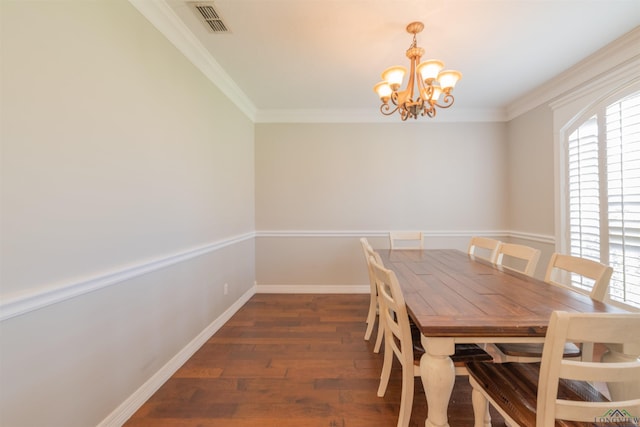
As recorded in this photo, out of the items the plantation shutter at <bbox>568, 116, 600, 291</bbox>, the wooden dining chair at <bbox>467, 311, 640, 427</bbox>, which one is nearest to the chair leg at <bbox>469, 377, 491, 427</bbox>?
the wooden dining chair at <bbox>467, 311, 640, 427</bbox>

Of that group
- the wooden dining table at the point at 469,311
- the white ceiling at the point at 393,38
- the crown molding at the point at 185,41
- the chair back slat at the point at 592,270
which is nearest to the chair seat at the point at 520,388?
the wooden dining table at the point at 469,311

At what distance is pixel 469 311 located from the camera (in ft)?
3.84

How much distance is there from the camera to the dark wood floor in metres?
1.49

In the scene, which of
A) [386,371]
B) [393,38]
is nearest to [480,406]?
[386,371]

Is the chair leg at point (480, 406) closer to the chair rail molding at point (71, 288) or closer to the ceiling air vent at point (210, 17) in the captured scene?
the chair rail molding at point (71, 288)

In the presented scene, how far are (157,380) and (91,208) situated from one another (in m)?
1.23

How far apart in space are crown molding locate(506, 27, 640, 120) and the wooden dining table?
211 centimetres

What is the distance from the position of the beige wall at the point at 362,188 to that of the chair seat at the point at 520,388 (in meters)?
2.50

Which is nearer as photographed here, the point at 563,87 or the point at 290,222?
the point at 563,87

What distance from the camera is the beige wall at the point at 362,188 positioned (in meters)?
3.62

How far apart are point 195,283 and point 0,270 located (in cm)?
132

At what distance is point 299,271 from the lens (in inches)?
145

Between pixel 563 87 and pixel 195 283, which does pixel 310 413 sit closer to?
pixel 195 283

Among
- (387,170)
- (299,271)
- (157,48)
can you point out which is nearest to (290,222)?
(299,271)
